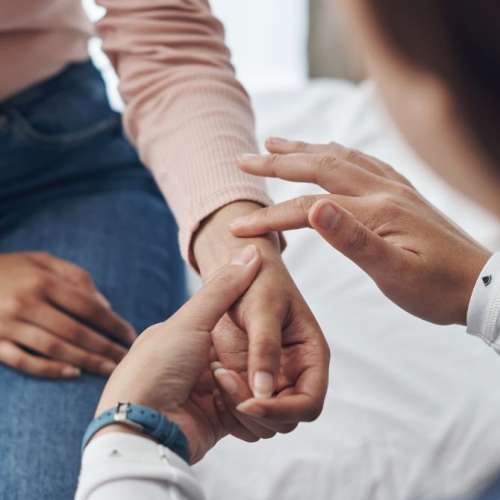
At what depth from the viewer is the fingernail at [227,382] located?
0.74 metres

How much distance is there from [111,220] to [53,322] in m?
0.22

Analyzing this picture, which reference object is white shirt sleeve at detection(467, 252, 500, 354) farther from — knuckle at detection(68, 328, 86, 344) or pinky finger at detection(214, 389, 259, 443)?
knuckle at detection(68, 328, 86, 344)

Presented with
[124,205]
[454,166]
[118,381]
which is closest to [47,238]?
[124,205]

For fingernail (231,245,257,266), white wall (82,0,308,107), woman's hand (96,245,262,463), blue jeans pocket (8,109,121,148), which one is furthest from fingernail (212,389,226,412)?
white wall (82,0,308,107)

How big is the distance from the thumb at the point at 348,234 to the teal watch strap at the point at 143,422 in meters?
0.21

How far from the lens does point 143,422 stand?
0.69 m

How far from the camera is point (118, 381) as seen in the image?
730 millimetres

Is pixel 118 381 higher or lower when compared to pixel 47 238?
higher

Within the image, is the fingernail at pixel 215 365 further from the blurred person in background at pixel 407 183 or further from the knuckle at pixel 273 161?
the knuckle at pixel 273 161

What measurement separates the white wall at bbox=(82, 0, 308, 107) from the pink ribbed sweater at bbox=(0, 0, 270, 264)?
1.27 metres

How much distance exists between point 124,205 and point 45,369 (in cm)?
31

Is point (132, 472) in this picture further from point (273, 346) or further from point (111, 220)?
point (111, 220)

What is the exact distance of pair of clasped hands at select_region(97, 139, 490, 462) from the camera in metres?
0.73

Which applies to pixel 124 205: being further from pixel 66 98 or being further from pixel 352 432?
pixel 352 432
